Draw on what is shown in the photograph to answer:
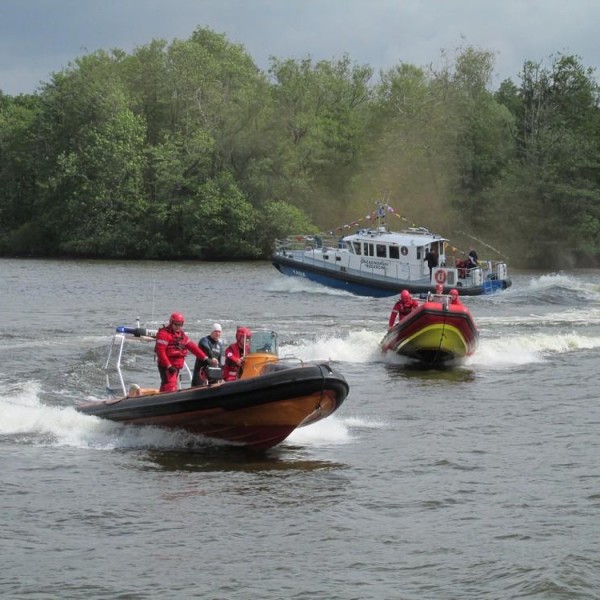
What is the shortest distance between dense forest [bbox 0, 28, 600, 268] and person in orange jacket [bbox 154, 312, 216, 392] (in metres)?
52.9

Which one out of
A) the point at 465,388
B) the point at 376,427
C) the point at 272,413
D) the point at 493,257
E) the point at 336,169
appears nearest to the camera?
the point at 272,413

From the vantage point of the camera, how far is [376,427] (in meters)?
19.1

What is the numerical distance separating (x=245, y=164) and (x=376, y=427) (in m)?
55.6

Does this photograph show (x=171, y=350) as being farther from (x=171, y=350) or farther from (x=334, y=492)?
(x=334, y=492)

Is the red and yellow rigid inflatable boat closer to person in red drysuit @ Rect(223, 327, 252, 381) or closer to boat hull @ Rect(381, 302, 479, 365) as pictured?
boat hull @ Rect(381, 302, 479, 365)

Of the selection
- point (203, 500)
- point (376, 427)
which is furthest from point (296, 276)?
point (203, 500)

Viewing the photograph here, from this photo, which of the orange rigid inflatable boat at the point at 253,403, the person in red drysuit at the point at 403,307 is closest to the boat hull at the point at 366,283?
the person in red drysuit at the point at 403,307

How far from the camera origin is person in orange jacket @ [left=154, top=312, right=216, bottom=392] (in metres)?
17.1

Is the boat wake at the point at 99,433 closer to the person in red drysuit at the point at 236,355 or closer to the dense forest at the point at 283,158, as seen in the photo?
the person in red drysuit at the point at 236,355

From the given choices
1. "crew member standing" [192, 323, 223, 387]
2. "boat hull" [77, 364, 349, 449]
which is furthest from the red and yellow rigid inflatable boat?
"boat hull" [77, 364, 349, 449]

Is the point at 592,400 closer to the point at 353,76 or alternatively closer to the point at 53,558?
the point at 53,558

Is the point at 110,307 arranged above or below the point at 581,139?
below

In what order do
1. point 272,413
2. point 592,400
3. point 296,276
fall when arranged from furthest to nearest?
1. point 296,276
2. point 592,400
3. point 272,413

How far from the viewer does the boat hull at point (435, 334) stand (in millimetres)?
25406
